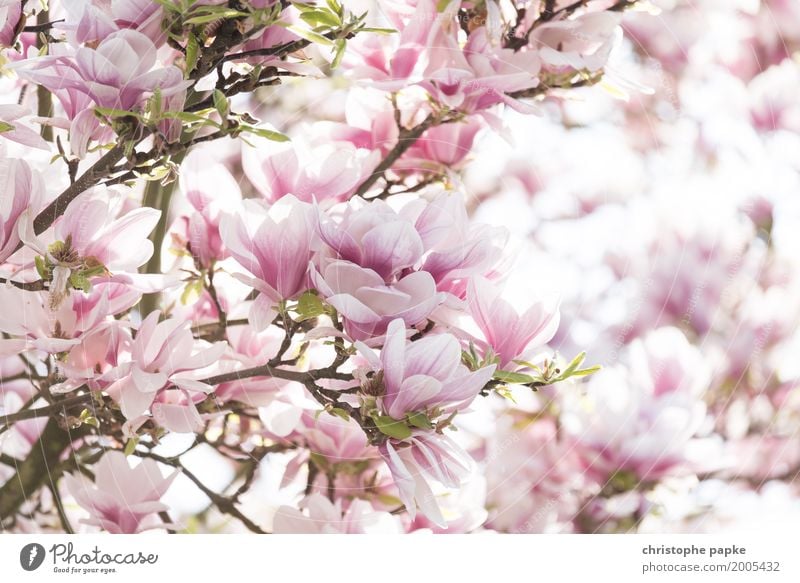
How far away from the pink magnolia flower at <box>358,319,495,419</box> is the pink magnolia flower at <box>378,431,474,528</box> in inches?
0.9

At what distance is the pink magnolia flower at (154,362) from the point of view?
368 millimetres

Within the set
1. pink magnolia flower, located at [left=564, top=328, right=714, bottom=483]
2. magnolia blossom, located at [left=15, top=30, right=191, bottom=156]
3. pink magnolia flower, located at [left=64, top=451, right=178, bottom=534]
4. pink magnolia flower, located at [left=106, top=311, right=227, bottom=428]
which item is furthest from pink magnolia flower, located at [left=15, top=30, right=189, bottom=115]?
pink magnolia flower, located at [left=564, top=328, right=714, bottom=483]

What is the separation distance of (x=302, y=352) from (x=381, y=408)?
77 millimetres

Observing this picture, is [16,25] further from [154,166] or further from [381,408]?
[381,408]

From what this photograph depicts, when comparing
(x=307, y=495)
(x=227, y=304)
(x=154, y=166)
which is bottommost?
(x=307, y=495)

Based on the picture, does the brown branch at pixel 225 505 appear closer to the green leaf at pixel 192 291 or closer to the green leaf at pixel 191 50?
the green leaf at pixel 192 291

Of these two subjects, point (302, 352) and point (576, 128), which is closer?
point (302, 352)

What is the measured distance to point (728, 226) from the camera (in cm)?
55

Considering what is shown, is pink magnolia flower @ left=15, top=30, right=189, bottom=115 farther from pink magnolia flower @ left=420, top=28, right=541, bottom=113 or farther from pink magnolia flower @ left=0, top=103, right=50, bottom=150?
pink magnolia flower @ left=420, top=28, right=541, bottom=113

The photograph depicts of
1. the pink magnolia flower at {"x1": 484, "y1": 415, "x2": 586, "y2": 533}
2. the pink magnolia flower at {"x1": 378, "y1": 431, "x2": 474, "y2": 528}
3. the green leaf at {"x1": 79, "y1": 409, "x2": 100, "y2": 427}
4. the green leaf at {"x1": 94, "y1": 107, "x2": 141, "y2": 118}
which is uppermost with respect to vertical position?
the green leaf at {"x1": 94, "y1": 107, "x2": 141, "y2": 118}

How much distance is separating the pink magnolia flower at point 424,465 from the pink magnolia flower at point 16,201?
20cm

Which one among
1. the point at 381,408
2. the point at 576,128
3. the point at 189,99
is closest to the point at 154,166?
the point at 189,99

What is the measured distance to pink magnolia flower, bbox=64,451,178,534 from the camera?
0.43m

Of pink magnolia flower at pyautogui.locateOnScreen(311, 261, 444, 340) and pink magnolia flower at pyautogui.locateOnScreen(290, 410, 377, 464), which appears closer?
pink magnolia flower at pyautogui.locateOnScreen(311, 261, 444, 340)
